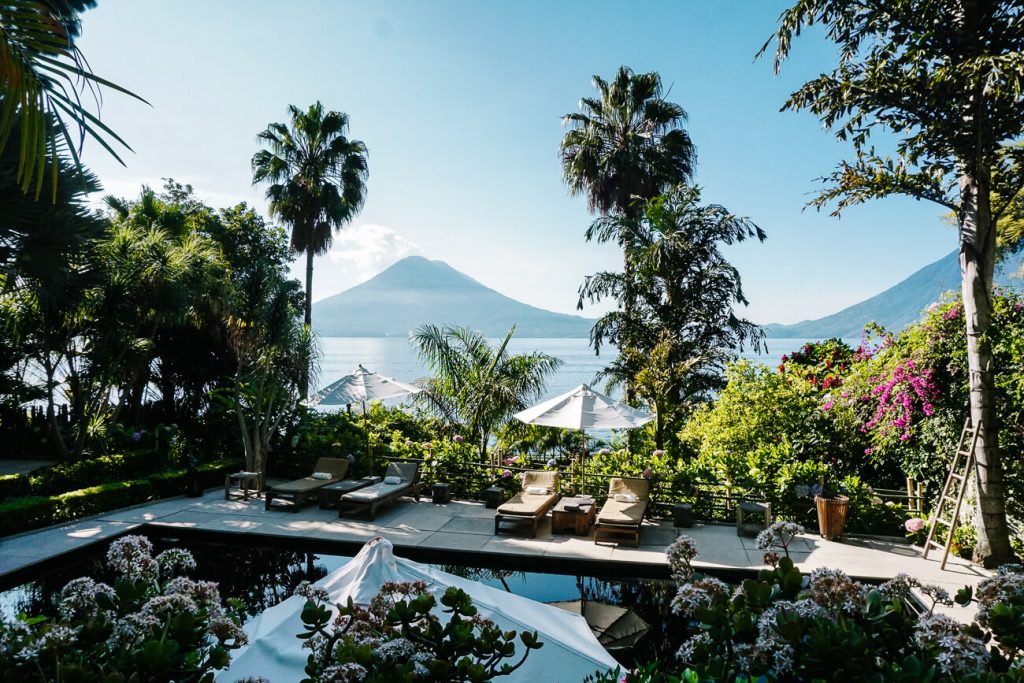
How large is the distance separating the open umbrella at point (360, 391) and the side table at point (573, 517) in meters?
4.73

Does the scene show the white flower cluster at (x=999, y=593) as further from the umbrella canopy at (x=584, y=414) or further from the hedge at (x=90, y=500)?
the hedge at (x=90, y=500)

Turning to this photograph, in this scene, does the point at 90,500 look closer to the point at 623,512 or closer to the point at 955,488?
the point at 623,512

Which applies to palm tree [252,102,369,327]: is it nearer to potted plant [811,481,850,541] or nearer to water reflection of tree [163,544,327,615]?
→ water reflection of tree [163,544,327,615]

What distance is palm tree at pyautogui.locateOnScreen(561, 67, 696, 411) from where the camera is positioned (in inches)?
765

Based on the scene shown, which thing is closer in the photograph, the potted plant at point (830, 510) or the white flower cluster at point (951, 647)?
the white flower cluster at point (951, 647)

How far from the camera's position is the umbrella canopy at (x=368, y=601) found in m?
3.63

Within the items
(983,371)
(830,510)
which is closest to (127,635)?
(983,371)

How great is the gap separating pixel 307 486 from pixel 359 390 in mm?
2892

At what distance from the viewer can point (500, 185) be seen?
75.3ft

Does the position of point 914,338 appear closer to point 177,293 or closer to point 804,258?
point 177,293

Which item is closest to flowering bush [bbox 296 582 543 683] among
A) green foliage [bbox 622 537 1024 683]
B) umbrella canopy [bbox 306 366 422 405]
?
green foliage [bbox 622 537 1024 683]

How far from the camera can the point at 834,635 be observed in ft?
5.76

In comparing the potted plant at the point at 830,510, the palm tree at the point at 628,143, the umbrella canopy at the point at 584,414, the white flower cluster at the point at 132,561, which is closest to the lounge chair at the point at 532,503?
the umbrella canopy at the point at 584,414

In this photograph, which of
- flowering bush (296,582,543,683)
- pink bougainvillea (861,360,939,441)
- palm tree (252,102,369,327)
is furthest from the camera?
palm tree (252,102,369,327)
